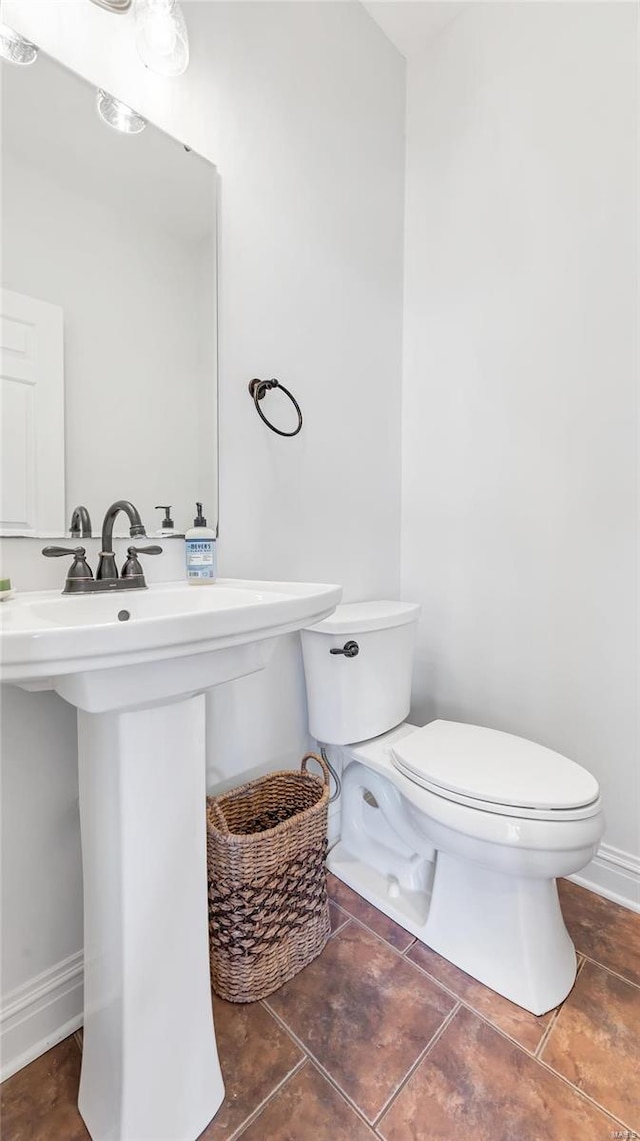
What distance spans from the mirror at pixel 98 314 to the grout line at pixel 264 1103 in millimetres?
1072

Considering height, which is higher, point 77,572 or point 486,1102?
point 77,572

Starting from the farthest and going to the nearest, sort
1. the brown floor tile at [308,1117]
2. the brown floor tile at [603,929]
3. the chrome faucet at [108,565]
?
1. the brown floor tile at [603,929]
2. the chrome faucet at [108,565]
3. the brown floor tile at [308,1117]

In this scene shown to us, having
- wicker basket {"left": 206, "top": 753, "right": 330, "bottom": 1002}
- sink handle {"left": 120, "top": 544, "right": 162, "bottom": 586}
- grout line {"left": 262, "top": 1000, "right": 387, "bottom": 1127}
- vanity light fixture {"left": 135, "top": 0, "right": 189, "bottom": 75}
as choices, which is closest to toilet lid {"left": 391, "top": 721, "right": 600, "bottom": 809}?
wicker basket {"left": 206, "top": 753, "right": 330, "bottom": 1002}

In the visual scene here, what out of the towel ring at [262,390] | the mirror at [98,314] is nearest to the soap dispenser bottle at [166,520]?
the mirror at [98,314]

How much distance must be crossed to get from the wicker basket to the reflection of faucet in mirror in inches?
25.8

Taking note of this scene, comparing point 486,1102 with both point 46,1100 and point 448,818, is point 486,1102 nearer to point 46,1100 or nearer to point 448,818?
point 448,818

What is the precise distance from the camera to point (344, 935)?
1.20 meters

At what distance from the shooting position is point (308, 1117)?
0.80 metres

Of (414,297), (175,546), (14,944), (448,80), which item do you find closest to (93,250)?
(175,546)

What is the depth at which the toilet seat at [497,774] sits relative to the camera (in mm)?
942

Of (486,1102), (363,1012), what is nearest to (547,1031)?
(486,1102)

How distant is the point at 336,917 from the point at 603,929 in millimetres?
684

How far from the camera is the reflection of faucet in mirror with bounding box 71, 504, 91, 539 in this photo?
0.93m

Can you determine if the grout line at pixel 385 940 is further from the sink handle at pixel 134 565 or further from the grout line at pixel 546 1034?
the sink handle at pixel 134 565
